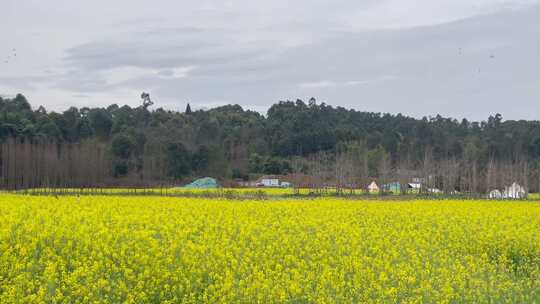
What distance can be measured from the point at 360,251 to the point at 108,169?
186 feet

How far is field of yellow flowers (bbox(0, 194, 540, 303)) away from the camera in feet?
41.5

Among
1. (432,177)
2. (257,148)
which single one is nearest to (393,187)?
(432,177)

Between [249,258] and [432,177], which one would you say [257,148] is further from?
[249,258]

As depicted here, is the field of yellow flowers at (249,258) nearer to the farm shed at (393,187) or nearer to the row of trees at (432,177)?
the row of trees at (432,177)

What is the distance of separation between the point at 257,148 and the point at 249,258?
7823cm

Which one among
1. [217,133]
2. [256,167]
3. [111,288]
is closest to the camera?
[111,288]

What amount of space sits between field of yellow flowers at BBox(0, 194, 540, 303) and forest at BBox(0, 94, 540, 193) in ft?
103

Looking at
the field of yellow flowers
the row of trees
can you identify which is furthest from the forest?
the field of yellow flowers

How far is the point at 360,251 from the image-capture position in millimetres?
16891

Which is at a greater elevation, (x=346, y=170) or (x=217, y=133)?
(x=217, y=133)

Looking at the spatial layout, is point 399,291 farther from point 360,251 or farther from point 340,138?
point 340,138

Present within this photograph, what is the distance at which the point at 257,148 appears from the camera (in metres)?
93.8

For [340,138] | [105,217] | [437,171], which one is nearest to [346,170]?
[437,171]

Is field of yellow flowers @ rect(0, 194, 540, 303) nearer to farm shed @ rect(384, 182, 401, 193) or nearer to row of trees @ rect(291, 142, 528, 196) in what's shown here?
row of trees @ rect(291, 142, 528, 196)
